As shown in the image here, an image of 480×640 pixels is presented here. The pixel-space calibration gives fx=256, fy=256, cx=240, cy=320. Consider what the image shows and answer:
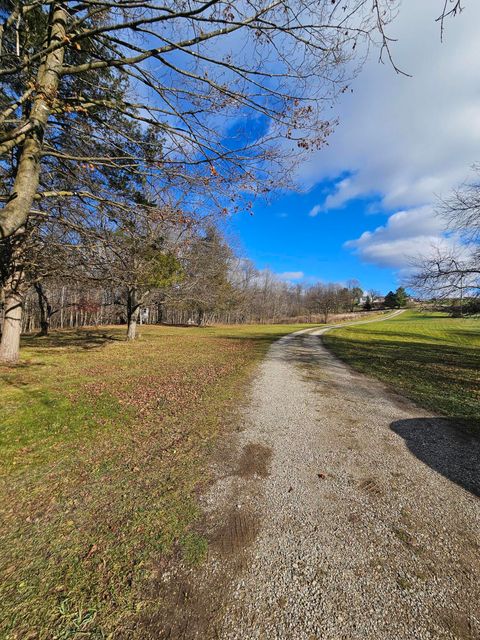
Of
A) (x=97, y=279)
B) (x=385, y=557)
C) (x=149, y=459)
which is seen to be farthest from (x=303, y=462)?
(x=97, y=279)

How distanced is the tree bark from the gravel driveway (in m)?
3.69

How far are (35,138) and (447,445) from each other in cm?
713

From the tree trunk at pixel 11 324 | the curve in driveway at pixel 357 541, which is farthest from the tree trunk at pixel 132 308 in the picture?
the curve in driveway at pixel 357 541

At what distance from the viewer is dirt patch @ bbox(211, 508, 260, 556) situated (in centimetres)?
214

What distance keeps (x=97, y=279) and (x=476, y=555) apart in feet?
28.7

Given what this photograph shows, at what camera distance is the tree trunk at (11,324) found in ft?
26.3

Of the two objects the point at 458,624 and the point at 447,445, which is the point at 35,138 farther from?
the point at 447,445

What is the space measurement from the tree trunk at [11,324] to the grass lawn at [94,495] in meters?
2.39

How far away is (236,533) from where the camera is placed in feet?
7.50

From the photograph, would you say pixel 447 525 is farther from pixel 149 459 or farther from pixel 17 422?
pixel 17 422

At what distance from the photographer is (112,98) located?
4523 mm

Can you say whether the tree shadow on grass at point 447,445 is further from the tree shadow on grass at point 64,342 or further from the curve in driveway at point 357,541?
the tree shadow on grass at point 64,342

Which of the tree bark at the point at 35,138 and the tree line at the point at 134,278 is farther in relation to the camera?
the tree line at the point at 134,278

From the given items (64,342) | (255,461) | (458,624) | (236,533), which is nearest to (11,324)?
(64,342)
